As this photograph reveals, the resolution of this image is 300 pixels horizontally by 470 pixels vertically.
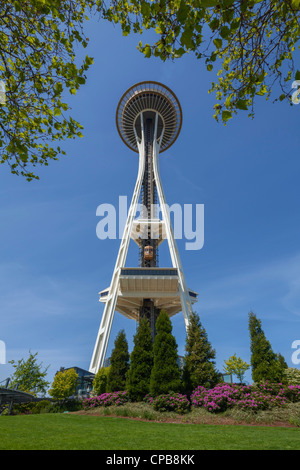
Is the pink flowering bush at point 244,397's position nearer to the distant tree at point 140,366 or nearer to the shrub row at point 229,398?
the shrub row at point 229,398

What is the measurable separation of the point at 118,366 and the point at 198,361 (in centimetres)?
497

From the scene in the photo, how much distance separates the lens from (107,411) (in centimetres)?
1205

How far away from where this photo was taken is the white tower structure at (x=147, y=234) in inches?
964

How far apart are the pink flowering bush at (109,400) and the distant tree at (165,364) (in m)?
1.84

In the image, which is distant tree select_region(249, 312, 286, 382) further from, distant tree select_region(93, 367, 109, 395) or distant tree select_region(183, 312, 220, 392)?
distant tree select_region(93, 367, 109, 395)

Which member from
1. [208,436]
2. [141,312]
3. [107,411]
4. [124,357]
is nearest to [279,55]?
[208,436]

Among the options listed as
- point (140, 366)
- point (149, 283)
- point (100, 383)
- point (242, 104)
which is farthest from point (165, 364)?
point (242, 104)

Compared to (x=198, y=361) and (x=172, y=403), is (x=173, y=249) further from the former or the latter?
(x=172, y=403)

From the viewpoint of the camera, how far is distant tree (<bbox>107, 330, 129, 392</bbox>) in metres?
15.2

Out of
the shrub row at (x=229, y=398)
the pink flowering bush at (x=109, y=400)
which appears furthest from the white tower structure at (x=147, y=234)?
the shrub row at (x=229, y=398)

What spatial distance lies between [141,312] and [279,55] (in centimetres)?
2759

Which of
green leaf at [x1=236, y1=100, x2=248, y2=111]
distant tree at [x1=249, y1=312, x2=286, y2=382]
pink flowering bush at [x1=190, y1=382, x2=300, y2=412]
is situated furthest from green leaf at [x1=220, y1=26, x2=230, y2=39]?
distant tree at [x1=249, y1=312, x2=286, y2=382]

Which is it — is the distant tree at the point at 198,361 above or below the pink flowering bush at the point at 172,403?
above

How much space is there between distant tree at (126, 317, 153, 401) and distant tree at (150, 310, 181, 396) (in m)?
0.70
